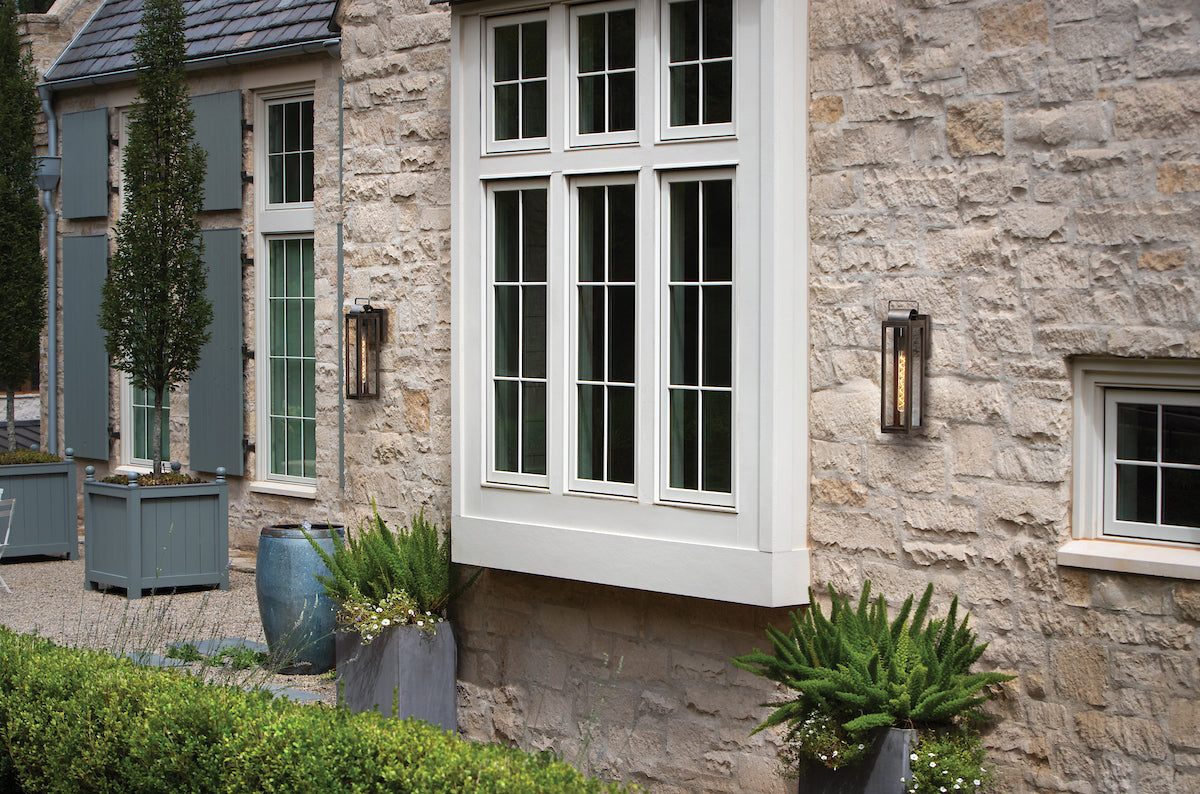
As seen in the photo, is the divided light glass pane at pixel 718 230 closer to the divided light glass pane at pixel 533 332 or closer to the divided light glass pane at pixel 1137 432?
the divided light glass pane at pixel 533 332

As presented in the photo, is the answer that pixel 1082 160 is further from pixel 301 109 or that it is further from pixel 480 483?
pixel 301 109

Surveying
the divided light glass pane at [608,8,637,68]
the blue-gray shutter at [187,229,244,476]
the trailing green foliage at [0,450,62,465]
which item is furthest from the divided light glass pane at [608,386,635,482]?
the trailing green foliage at [0,450,62,465]

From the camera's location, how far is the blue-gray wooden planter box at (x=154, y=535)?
1011 cm

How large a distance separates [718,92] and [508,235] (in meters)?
1.30

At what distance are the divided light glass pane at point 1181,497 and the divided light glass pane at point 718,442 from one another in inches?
65.3

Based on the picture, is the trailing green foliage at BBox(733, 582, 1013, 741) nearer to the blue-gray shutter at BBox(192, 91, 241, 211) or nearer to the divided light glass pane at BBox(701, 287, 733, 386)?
the divided light glass pane at BBox(701, 287, 733, 386)

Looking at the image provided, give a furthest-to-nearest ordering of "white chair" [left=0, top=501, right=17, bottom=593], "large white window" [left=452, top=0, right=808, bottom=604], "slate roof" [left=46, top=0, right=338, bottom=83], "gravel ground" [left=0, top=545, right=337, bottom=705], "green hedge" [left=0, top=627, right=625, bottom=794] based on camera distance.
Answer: "slate roof" [left=46, top=0, right=338, bottom=83], "white chair" [left=0, top=501, right=17, bottom=593], "gravel ground" [left=0, top=545, right=337, bottom=705], "large white window" [left=452, top=0, right=808, bottom=604], "green hedge" [left=0, top=627, right=625, bottom=794]

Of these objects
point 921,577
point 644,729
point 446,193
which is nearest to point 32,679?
point 644,729

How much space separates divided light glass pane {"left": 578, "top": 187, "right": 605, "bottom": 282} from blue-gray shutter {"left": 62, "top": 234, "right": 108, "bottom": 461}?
839cm

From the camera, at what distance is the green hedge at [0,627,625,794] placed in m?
4.14

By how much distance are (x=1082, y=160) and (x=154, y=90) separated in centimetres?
745

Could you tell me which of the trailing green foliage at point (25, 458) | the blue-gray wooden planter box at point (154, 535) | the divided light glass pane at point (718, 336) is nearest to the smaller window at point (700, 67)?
the divided light glass pane at point (718, 336)

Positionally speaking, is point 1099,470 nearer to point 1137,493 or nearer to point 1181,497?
point 1137,493

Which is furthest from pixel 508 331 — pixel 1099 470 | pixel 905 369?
pixel 1099 470
